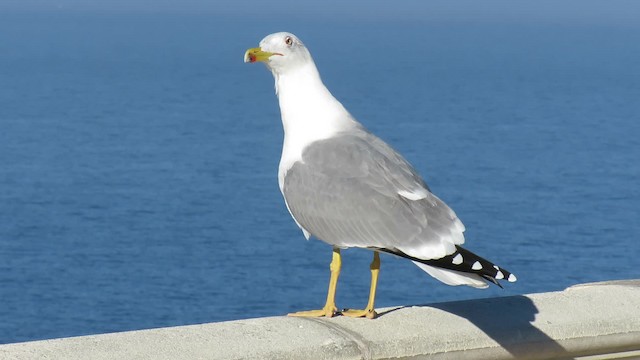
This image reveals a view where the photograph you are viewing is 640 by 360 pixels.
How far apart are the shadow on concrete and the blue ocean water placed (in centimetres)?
2651

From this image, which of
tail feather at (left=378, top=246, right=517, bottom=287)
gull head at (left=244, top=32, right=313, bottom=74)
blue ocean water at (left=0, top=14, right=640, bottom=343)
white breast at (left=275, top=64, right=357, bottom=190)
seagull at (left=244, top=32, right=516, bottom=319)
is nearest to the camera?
tail feather at (left=378, top=246, right=517, bottom=287)

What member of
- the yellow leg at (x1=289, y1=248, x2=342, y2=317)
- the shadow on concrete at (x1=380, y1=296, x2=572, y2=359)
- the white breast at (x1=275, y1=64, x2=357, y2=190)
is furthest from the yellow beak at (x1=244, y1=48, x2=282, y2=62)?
the shadow on concrete at (x1=380, y1=296, x2=572, y2=359)

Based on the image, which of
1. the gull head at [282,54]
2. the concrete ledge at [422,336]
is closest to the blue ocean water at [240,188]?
the gull head at [282,54]

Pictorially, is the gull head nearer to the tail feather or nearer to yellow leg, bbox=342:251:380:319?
yellow leg, bbox=342:251:380:319

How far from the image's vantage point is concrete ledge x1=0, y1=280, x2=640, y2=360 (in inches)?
159

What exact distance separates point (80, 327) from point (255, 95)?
151ft

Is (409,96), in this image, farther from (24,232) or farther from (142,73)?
(24,232)

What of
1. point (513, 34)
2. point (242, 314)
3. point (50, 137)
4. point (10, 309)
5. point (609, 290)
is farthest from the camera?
point (513, 34)

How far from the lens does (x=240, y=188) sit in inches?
1896

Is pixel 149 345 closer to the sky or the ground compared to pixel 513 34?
closer to the ground

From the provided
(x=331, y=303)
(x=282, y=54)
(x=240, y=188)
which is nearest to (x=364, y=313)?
(x=331, y=303)

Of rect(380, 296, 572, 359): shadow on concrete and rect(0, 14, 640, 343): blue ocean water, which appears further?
rect(0, 14, 640, 343): blue ocean water

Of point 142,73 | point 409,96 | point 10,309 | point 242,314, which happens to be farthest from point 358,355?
point 142,73

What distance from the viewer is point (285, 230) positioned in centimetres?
4247
